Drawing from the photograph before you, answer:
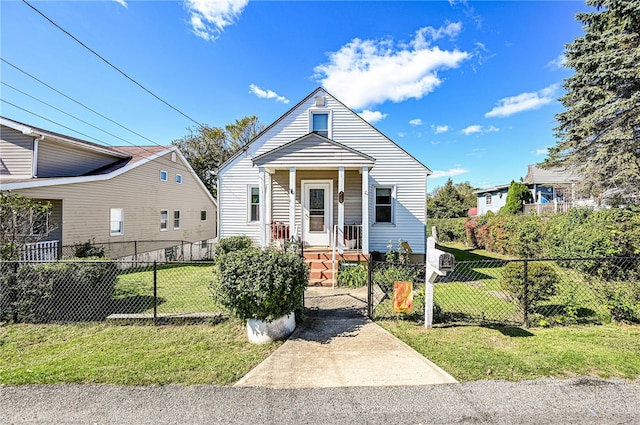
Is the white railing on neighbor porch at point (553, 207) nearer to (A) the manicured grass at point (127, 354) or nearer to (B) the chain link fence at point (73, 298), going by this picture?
(A) the manicured grass at point (127, 354)

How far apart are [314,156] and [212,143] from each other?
2516 cm

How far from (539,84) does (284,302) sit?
1691 centimetres

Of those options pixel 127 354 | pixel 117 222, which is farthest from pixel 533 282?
pixel 117 222

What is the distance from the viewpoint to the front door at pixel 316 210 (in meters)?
10.3

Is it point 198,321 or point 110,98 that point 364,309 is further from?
point 110,98

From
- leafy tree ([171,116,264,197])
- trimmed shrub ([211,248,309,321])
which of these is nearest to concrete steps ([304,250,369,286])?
trimmed shrub ([211,248,309,321])

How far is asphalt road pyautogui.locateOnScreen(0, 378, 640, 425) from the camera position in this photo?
8.32 feet

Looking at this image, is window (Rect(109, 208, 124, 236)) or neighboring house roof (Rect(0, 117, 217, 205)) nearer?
neighboring house roof (Rect(0, 117, 217, 205))

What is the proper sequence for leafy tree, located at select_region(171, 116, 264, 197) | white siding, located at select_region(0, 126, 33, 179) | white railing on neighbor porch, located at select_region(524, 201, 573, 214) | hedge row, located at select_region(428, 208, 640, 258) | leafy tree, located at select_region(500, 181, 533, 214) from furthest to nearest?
1. leafy tree, located at select_region(171, 116, 264, 197)
2. leafy tree, located at select_region(500, 181, 533, 214)
3. white railing on neighbor porch, located at select_region(524, 201, 573, 214)
4. white siding, located at select_region(0, 126, 33, 179)
5. hedge row, located at select_region(428, 208, 640, 258)

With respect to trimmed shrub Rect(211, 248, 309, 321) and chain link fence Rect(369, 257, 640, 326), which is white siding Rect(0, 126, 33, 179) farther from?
chain link fence Rect(369, 257, 640, 326)

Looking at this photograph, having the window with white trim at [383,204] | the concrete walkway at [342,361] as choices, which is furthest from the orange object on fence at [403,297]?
the window with white trim at [383,204]

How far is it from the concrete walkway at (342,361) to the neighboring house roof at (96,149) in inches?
380

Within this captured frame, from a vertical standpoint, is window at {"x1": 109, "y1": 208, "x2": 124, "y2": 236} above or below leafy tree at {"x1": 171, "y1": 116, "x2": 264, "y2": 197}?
below

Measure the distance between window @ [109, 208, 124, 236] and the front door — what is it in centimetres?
878
